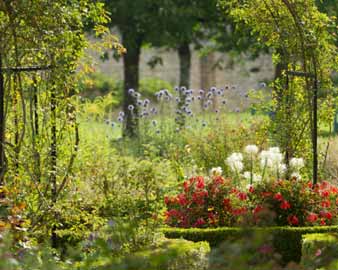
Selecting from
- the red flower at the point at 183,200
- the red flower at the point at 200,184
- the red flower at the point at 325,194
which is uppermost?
the red flower at the point at 200,184

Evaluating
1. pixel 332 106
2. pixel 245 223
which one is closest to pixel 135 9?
pixel 332 106

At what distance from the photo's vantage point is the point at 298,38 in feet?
31.3

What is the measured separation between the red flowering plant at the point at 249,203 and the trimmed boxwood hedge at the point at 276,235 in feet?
0.68

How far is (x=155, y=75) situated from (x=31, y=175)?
25484mm

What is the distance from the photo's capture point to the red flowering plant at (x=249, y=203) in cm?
823

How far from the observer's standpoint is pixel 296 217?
325 inches

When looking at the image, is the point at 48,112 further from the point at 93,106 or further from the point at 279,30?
the point at 279,30

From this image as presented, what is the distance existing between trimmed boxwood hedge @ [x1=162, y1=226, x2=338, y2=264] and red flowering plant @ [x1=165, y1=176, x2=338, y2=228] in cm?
21

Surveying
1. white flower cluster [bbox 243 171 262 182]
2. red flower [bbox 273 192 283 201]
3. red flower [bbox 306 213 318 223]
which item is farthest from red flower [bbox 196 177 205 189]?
white flower cluster [bbox 243 171 262 182]

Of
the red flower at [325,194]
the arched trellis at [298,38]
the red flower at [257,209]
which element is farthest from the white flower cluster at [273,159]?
the red flower at [257,209]

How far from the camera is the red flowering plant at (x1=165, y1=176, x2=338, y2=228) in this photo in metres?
8.23

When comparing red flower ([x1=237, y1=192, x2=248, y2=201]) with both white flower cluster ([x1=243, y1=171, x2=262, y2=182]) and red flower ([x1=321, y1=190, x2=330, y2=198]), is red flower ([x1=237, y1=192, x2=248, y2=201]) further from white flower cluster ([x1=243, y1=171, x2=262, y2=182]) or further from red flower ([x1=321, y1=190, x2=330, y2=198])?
white flower cluster ([x1=243, y1=171, x2=262, y2=182])

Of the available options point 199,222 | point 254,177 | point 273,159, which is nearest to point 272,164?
point 273,159

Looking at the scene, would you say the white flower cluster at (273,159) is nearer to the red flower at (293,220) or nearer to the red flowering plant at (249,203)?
the red flowering plant at (249,203)
